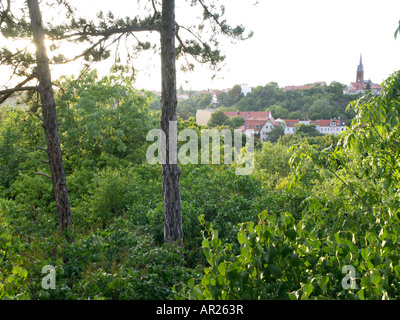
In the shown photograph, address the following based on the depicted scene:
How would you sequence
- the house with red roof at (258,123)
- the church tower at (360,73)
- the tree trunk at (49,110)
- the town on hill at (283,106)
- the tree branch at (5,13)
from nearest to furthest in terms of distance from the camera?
the tree trunk at (49,110)
the tree branch at (5,13)
the house with red roof at (258,123)
the town on hill at (283,106)
the church tower at (360,73)

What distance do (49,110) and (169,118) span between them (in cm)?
207

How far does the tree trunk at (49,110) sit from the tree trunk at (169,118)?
1.86 m

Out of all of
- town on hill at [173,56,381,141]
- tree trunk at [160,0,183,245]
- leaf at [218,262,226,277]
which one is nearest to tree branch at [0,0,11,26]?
tree trunk at [160,0,183,245]

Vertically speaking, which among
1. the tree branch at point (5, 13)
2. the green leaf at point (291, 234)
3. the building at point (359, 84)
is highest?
the building at point (359, 84)

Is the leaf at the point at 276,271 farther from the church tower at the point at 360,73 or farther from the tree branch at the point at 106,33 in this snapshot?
the church tower at the point at 360,73

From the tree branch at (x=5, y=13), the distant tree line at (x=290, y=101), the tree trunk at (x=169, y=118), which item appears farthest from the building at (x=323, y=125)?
the tree branch at (x=5, y=13)

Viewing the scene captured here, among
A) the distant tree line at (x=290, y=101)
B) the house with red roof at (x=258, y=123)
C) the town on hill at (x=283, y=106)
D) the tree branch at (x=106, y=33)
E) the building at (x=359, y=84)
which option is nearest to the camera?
the tree branch at (x=106, y=33)

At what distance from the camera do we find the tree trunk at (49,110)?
5.60 m

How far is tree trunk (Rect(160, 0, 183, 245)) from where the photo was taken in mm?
5801

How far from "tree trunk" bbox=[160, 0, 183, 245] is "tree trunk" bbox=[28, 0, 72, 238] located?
1864 mm

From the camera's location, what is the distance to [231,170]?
8.62 metres

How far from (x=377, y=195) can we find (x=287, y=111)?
83.5 metres

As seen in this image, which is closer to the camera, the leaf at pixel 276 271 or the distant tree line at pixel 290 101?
the leaf at pixel 276 271
